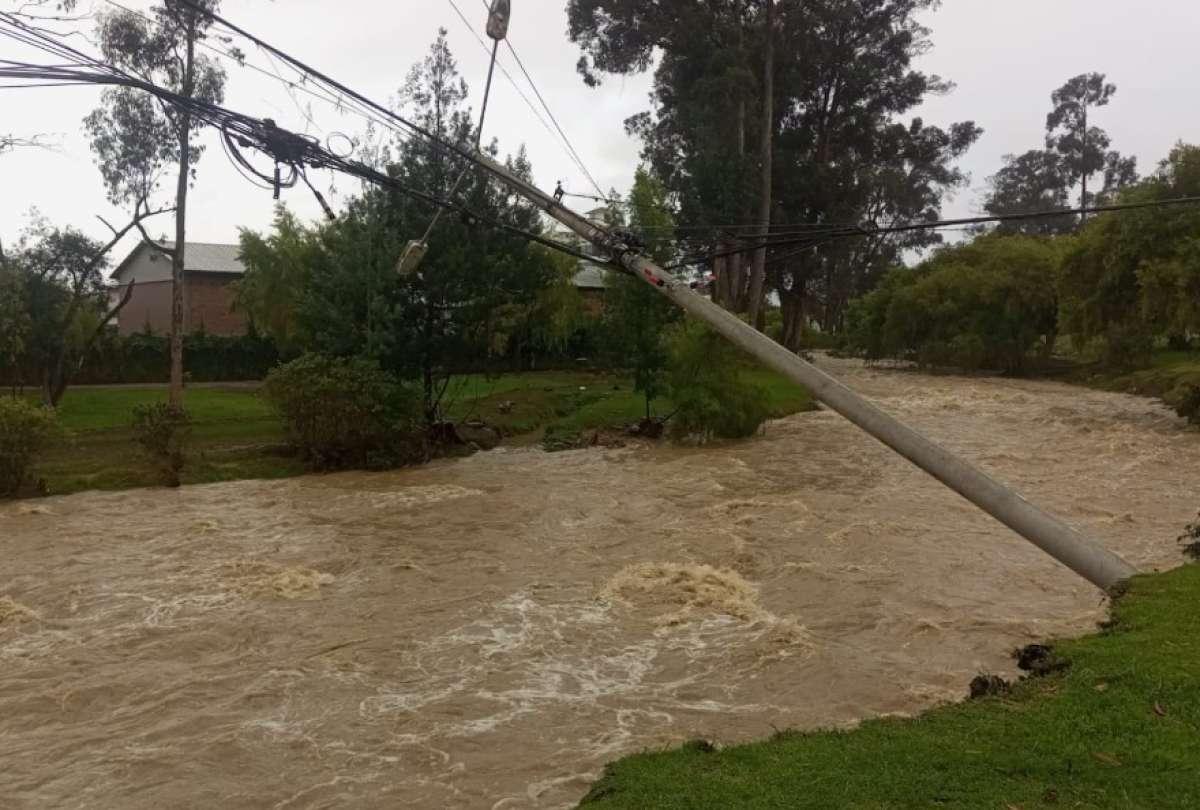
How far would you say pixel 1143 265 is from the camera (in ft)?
82.9

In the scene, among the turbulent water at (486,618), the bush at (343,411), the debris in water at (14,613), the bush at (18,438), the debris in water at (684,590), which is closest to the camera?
the turbulent water at (486,618)

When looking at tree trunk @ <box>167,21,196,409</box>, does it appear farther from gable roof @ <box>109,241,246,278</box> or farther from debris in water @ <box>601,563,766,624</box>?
gable roof @ <box>109,241,246,278</box>

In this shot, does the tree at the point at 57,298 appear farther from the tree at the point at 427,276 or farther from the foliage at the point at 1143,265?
the foliage at the point at 1143,265

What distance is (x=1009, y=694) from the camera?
18.0 feet

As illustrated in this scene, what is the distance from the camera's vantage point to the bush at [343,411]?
2042 centimetres

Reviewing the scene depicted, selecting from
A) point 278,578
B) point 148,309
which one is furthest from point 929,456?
point 148,309

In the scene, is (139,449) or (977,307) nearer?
(139,449)

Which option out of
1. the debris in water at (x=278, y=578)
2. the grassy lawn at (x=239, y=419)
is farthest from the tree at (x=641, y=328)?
the debris in water at (x=278, y=578)

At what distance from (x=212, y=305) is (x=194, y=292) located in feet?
3.39

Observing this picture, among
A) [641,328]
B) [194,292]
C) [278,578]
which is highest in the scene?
[194,292]

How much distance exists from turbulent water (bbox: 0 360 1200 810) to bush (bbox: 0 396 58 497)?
3.74ft

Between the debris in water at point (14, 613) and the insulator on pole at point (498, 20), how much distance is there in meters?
8.17

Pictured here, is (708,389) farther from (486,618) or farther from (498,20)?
(498,20)

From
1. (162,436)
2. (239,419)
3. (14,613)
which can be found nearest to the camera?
(14,613)
